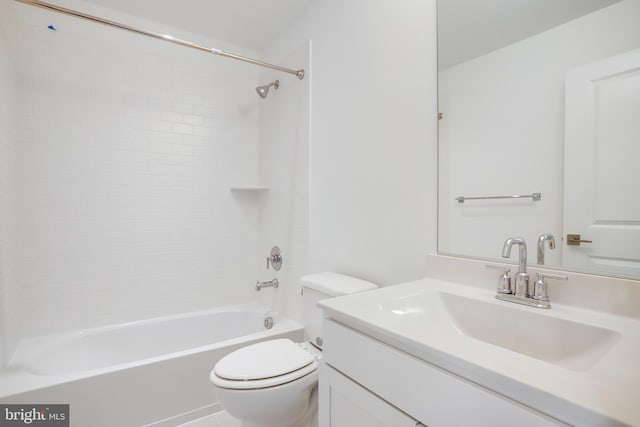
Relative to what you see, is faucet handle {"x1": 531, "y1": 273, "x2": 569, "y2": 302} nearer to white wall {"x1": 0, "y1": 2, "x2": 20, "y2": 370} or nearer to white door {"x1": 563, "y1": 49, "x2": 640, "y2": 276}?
white door {"x1": 563, "y1": 49, "x2": 640, "y2": 276}

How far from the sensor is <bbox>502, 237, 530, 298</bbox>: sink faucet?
931mm

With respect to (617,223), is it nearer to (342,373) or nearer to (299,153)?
(342,373)

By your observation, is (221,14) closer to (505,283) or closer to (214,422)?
(505,283)

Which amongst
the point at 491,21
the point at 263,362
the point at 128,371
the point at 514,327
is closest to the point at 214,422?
the point at 128,371

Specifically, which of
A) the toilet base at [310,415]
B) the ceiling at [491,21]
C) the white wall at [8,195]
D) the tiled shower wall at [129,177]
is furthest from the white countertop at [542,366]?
the tiled shower wall at [129,177]

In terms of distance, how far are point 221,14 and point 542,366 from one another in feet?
8.41

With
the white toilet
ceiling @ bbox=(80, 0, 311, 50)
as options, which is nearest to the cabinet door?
the white toilet

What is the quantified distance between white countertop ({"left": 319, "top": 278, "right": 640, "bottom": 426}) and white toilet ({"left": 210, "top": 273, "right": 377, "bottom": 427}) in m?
0.52

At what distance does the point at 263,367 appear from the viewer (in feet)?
4.18

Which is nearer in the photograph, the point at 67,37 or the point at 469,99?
the point at 469,99

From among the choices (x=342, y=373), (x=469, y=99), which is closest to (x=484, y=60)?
(x=469, y=99)

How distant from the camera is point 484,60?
1.16m

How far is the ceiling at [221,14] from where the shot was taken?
202 cm

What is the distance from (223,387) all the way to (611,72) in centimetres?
164
